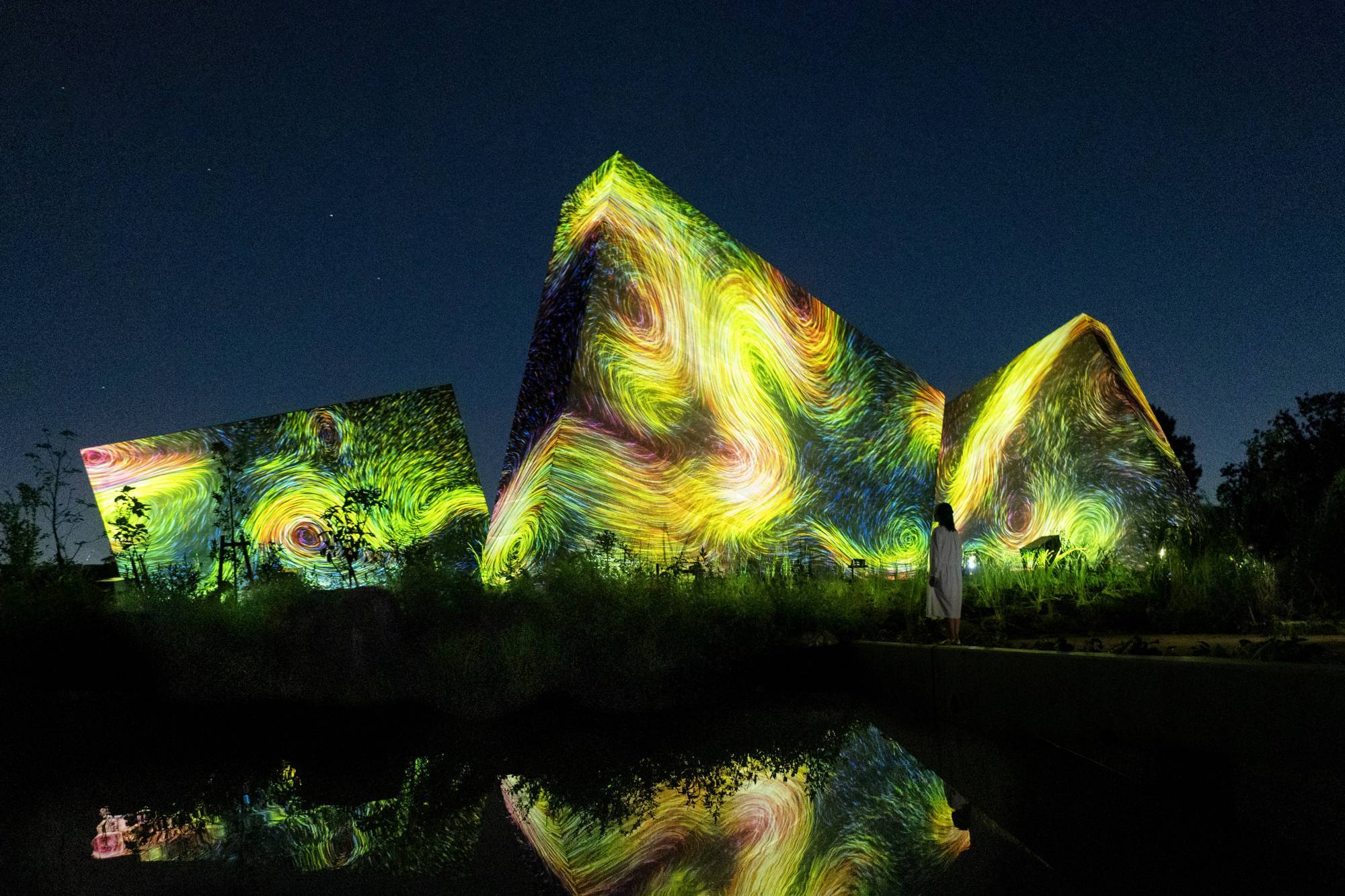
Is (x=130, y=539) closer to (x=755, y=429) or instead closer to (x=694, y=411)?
(x=694, y=411)

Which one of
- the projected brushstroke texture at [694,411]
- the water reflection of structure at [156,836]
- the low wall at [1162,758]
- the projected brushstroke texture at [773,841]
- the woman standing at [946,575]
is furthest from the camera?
the projected brushstroke texture at [694,411]

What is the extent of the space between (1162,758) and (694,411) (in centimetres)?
1139

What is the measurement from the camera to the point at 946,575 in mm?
7844

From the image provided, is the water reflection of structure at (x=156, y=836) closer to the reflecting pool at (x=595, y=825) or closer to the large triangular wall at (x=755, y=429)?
the reflecting pool at (x=595, y=825)

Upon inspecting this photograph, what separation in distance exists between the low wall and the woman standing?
224cm

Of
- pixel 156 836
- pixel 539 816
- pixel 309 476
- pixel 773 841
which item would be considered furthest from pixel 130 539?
pixel 773 841

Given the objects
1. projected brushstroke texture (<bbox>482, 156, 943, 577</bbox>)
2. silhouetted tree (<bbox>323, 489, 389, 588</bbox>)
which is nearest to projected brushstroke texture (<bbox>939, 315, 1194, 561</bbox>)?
projected brushstroke texture (<bbox>482, 156, 943, 577</bbox>)

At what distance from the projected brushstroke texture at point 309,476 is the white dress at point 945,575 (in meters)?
12.8

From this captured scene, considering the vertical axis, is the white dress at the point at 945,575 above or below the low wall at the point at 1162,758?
above

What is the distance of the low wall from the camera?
354cm

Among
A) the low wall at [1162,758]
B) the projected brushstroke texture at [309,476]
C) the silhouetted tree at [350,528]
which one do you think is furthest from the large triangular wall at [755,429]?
the low wall at [1162,758]

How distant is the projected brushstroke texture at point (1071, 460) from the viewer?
46.5 feet

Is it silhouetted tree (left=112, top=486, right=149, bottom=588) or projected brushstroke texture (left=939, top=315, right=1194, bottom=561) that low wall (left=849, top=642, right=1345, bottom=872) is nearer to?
projected brushstroke texture (left=939, top=315, right=1194, bottom=561)

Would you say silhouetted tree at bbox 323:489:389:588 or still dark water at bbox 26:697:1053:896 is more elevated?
silhouetted tree at bbox 323:489:389:588
